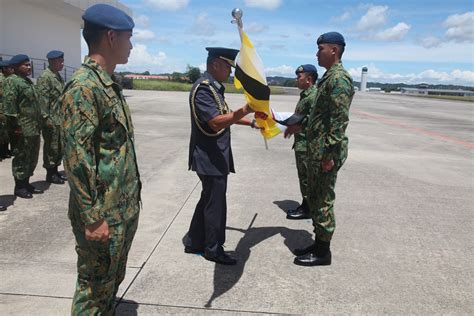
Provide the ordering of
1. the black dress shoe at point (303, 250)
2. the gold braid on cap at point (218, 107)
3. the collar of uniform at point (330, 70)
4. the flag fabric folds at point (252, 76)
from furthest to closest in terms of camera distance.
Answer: the black dress shoe at point (303, 250) → the collar of uniform at point (330, 70) → the gold braid on cap at point (218, 107) → the flag fabric folds at point (252, 76)

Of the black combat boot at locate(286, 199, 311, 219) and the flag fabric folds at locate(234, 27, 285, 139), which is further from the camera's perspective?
the black combat boot at locate(286, 199, 311, 219)

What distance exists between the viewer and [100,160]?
2051mm

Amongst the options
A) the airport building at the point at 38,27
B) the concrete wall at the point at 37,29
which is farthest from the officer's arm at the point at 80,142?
the concrete wall at the point at 37,29

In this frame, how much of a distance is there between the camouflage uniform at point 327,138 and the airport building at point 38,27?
20031 millimetres

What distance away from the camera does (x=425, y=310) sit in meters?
3.15

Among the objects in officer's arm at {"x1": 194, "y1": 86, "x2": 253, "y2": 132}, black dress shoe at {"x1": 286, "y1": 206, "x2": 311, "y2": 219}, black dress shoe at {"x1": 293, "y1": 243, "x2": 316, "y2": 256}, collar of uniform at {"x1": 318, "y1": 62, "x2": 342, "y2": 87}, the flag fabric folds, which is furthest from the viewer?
black dress shoe at {"x1": 286, "y1": 206, "x2": 311, "y2": 219}

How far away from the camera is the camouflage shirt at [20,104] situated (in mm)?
5363

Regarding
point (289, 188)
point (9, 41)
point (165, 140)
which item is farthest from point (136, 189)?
point (9, 41)

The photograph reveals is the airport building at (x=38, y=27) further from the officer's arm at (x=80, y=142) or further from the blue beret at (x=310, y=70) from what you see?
the officer's arm at (x=80, y=142)

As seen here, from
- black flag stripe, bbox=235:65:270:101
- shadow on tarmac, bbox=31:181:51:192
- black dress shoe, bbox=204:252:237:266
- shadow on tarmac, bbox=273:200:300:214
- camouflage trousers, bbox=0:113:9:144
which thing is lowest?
shadow on tarmac, bbox=31:181:51:192

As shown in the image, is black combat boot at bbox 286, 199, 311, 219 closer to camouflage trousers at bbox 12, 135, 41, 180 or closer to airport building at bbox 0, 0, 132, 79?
camouflage trousers at bbox 12, 135, 41, 180

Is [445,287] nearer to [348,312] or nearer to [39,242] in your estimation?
[348,312]

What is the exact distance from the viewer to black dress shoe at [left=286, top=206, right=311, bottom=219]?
5.14 m

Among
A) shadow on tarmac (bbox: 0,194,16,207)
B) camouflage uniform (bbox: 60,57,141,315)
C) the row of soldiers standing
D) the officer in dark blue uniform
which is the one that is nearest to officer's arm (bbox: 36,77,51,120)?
the row of soldiers standing
